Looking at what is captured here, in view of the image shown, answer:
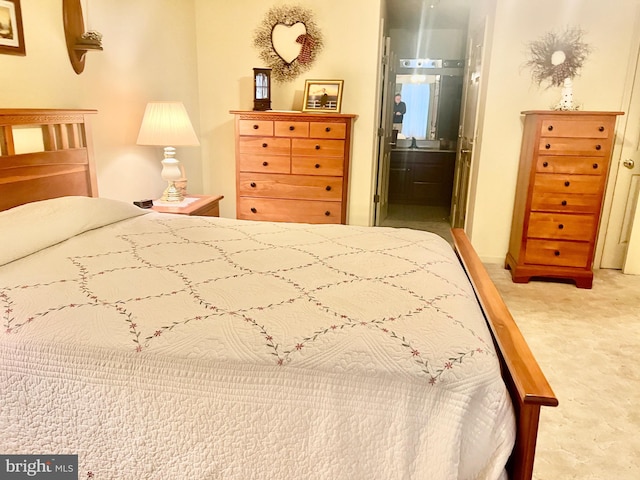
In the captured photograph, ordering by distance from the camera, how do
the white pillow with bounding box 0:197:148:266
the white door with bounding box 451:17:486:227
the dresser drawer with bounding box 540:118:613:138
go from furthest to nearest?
the white door with bounding box 451:17:486:227 → the dresser drawer with bounding box 540:118:613:138 → the white pillow with bounding box 0:197:148:266

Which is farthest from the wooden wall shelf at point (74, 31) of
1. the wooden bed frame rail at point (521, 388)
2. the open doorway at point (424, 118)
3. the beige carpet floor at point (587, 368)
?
the open doorway at point (424, 118)

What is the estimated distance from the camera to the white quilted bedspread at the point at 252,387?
108 cm

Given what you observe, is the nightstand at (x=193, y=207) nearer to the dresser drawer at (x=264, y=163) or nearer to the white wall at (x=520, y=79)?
the dresser drawer at (x=264, y=163)

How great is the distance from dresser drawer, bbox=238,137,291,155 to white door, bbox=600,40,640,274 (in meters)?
2.59

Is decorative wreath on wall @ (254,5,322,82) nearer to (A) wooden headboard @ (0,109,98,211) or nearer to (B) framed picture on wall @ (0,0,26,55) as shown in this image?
(A) wooden headboard @ (0,109,98,211)

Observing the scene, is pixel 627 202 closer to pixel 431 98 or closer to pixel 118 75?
pixel 431 98

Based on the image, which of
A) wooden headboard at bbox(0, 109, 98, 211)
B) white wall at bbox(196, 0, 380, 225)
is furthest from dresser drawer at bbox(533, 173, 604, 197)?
wooden headboard at bbox(0, 109, 98, 211)

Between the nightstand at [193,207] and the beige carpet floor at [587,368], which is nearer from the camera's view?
the beige carpet floor at [587,368]

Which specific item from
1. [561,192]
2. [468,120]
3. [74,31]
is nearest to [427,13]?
[468,120]

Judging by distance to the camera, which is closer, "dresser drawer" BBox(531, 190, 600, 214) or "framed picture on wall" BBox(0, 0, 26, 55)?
"framed picture on wall" BBox(0, 0, 26, 55)

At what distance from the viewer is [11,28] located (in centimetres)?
212

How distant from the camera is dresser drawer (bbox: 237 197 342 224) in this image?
3688mm

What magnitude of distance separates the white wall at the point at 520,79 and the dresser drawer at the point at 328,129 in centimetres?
123

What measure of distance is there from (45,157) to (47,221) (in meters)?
0.54
